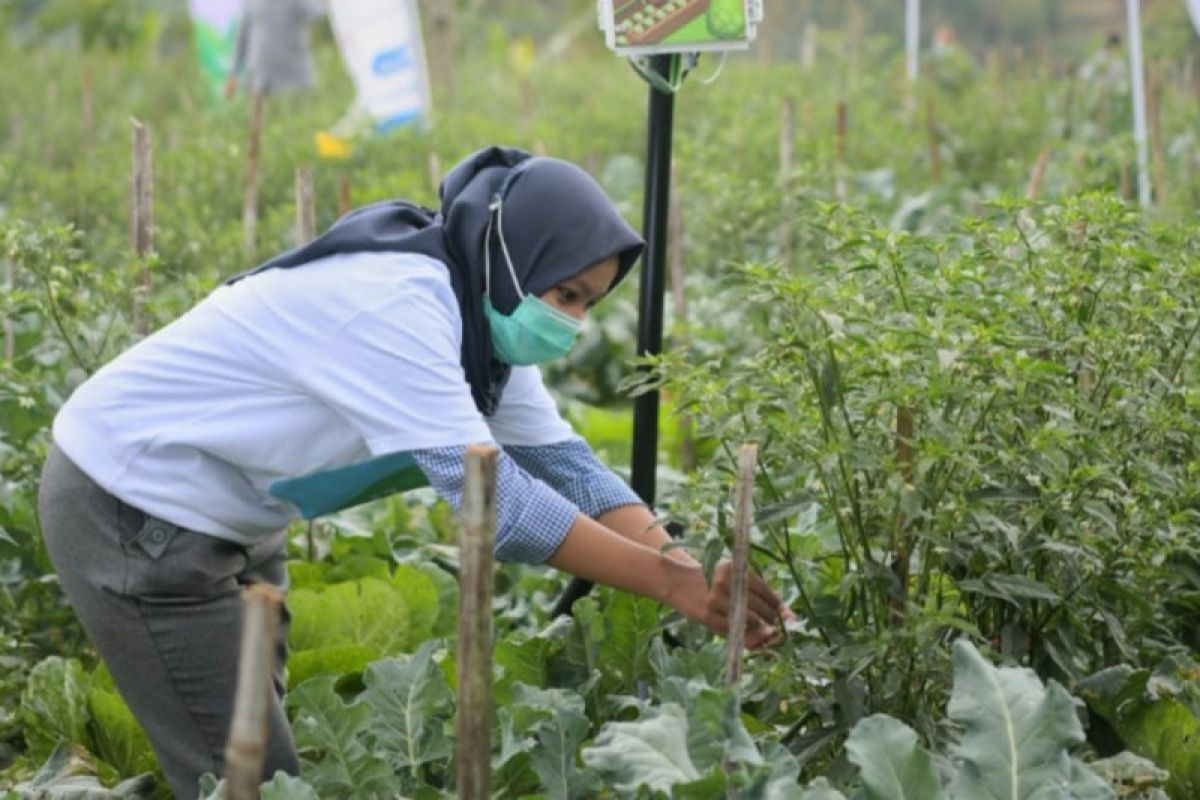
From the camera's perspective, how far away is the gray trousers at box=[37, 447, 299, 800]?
2.91m

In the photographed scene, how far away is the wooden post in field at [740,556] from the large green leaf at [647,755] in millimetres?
105

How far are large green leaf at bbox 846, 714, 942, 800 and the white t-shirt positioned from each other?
0.67 metres

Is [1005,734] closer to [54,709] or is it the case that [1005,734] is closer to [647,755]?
[647,755]

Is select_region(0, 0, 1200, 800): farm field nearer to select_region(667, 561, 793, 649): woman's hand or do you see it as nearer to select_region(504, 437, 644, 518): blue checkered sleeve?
select_region(667, 561, 793, 649): woman's hand

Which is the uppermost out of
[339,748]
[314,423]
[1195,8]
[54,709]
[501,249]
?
[1195,8]

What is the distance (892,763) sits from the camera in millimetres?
2477

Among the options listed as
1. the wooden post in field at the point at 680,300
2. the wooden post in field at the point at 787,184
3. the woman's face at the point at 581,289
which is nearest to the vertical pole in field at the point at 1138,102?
the wooden post in field at the point at 787,184

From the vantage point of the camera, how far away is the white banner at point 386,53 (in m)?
8.28

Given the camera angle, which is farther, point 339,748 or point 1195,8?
point 1195,8

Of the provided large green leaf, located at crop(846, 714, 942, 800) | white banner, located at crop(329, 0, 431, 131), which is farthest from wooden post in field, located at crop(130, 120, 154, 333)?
white banner, located at crop(329, 0, 431, 131)

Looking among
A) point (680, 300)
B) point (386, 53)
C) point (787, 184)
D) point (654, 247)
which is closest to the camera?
point (654, 247)

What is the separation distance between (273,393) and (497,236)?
0.41 metres

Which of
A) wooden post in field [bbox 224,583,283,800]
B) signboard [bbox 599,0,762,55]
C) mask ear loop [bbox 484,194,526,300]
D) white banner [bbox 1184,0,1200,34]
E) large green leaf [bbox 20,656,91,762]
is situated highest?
signboard [bbox 599,0,762,55]

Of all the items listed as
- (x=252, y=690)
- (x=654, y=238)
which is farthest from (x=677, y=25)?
(x=252, y=690)
